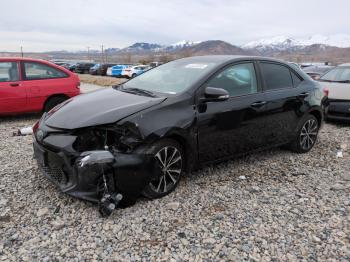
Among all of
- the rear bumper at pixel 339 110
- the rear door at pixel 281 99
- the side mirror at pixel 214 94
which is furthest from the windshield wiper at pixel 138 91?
the rear bumper at pixel 339 110

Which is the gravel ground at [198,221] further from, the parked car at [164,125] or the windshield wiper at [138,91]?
the windshield wiper at [138,91]

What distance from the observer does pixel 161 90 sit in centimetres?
427

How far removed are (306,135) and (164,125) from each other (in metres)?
2.98

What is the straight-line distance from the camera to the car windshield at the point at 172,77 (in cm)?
420

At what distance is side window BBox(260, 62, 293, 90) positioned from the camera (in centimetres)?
490

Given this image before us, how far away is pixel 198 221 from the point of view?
341 cm

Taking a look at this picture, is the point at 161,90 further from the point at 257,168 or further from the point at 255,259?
the point at 255,259

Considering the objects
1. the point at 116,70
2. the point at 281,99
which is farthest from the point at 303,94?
the point at 116,70

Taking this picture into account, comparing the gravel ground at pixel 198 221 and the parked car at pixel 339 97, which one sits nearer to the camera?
the gravel ground at pixel 198 221

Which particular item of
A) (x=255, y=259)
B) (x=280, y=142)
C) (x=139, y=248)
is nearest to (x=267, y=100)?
(x=280, y=142)

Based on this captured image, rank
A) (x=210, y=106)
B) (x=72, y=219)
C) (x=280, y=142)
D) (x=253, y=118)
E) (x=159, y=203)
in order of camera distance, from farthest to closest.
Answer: (x=280, y=142)
(x=253, y=118)
(x=210, y=106)
(x=159, y=203)
(x=72, y=219)

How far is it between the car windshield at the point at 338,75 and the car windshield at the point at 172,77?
5205mm

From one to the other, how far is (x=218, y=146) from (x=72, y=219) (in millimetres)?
1899

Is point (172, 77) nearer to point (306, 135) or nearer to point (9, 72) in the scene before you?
point (306, 135)
